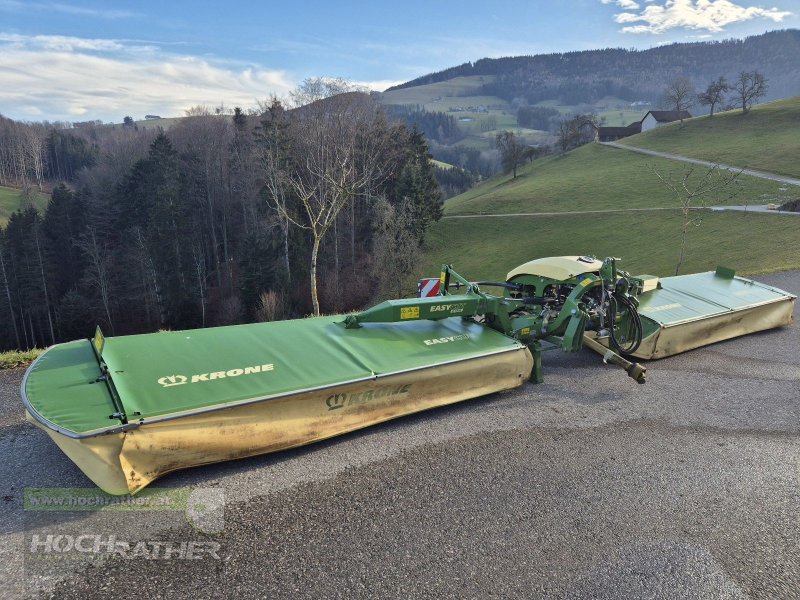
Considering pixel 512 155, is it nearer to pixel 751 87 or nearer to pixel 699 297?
pixel 751 87

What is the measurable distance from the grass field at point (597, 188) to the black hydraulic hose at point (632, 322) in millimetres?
43443

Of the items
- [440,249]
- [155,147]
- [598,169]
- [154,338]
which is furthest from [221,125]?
[154,338]

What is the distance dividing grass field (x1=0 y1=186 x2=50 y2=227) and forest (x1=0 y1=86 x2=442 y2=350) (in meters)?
19.9

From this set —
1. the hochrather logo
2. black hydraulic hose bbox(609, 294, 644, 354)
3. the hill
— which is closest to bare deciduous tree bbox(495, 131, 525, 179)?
the hill

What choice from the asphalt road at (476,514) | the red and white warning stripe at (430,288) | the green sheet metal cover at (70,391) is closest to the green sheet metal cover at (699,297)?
the asphalt road at (476,514)

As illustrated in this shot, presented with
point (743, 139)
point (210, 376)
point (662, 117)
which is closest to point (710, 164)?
point (743, 139)

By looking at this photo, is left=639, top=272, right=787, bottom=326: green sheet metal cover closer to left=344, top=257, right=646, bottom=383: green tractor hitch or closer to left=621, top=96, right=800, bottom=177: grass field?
left=344, top=257, right=646, bottom=383: green tractor hitch

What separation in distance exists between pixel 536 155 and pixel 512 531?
94516 mm

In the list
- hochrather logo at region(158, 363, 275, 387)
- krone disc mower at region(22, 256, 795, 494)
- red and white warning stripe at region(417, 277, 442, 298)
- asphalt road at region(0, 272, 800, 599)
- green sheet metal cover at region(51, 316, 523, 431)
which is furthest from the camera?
red and white warning stripe at region(417, 277, 442, 298)

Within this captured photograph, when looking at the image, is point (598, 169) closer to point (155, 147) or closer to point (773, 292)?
point (155, 147)

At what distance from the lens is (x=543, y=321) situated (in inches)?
297

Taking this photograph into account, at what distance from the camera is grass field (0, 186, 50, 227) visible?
207ft

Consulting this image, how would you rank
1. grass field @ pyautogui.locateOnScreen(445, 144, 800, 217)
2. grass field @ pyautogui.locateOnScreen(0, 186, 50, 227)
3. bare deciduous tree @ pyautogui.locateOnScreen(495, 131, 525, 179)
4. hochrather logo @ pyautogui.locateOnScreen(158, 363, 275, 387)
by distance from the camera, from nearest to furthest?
1. hochrather logo @ pyautogui.locateOnScreen(158, 363, 275, 387)
2. grass field @ pyautogui.locateOnScreen(445, 144, 800, 217)
3. grass field @ pyautogui.locateOnScreen(0, 186, 50, 227)
4. bare deciduous tree @ pyautogui.locateOnScreen(495, 131, 525, 179)

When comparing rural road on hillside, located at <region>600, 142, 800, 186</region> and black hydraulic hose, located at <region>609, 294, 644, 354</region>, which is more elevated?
rural road on hillside, located at <region>600, 142, 800, 186</region>
